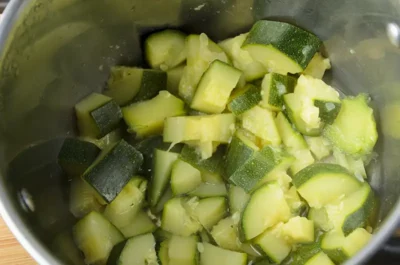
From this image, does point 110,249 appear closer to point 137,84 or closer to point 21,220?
point 21,220

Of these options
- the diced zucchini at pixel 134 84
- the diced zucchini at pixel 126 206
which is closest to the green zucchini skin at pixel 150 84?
the diced zucchini at pixel 134 84

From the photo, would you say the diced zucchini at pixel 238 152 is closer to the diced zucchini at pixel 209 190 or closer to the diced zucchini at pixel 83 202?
the diced zucchini at pixel 209 190

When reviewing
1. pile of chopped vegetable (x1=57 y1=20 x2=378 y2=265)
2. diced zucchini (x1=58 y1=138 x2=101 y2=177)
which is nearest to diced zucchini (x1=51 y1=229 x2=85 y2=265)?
pile of chopped vegetable (x1=57 y1=20 x2=378 y2=265)

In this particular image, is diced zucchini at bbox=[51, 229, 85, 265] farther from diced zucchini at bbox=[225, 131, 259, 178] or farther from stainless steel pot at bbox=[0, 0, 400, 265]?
diced zucchini at bbox=[225, 131, 259, 178]

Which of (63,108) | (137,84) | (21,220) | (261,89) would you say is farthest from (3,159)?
(261,89)

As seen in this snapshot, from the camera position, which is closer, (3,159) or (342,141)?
(3,159)

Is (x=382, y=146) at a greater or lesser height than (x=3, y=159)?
lesser

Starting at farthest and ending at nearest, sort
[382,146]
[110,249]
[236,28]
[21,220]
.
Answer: [236,28] → [382,146] → [110,249] → [21,220]
